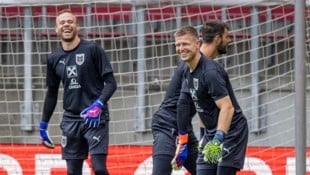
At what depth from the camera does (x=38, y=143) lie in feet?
35.0

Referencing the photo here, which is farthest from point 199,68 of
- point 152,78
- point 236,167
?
point 152,78

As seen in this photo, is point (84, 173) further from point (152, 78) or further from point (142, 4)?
point (142, 4)

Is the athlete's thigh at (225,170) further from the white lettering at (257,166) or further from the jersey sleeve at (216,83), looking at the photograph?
the white lettering at (257,166)

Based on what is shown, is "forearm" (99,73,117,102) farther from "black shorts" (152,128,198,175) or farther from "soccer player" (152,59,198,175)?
"black shorts" (152,128,198,175)

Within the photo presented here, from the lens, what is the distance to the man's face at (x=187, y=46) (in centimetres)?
738

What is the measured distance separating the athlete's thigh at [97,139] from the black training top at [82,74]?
0.19 meters

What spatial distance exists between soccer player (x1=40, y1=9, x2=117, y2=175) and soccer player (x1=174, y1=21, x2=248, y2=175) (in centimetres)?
123

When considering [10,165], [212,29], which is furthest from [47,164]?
[212,29]

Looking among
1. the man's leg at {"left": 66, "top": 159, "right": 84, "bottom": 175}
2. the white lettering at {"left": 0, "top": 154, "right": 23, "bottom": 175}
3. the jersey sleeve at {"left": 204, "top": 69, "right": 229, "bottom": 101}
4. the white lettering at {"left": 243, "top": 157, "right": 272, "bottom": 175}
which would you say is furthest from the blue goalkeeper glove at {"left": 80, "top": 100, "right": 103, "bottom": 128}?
the white lettering at {"left": 243, "top": 157, "right": 272, "bottom": 175}

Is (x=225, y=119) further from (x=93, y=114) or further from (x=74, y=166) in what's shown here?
(x=74, y=166)

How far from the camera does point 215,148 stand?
277 inches

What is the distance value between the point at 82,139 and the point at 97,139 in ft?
0.75

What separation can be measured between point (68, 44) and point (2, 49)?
221 centimetres

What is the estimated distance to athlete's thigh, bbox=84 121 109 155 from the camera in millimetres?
8547
